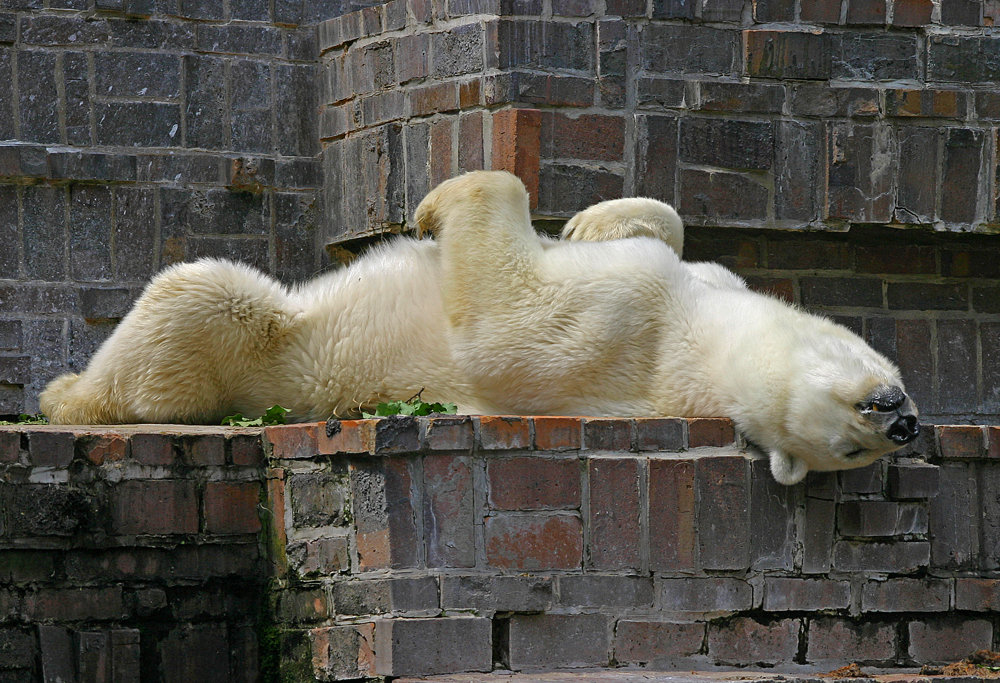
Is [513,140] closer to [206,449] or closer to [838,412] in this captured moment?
[206,449]

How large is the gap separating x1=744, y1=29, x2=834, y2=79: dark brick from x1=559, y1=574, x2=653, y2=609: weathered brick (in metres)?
3.03

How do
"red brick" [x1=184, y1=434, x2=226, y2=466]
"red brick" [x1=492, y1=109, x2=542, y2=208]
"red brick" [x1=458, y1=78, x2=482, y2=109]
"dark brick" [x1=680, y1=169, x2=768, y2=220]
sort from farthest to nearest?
1. "dark brick" [x1=680, y1=169, x2=768, y2=220]
2. "red brick" [x1=458, y1=78, x2=482, y2=109]
3. "red brick" [x1=492, y1=109, x2=542, y2=208]
4. "red brick" [x1=184, y1=434, x2=226, y2=466]

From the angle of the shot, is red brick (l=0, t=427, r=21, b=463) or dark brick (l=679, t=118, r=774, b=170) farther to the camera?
dark brick (l=679, t=118, r=774, b=170)

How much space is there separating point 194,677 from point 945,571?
2614 millimetres

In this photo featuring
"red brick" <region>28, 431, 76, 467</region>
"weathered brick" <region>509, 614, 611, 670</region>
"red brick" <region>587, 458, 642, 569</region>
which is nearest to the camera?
"weathered brick" <region>509, 614, 611, 670</region>

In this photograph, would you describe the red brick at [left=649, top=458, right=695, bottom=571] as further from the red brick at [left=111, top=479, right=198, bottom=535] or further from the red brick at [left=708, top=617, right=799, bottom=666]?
the red brick at [left=111, top=479, right=198, bottom=535]

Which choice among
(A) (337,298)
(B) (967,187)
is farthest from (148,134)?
(B) (967,187)

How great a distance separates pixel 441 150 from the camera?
20.5 ft

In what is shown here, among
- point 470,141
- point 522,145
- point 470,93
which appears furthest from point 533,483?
point 470,93

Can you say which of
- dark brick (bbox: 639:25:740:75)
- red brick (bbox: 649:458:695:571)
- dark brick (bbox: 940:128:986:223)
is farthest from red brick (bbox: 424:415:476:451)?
dark brick (bbox: 940:128:986:223)

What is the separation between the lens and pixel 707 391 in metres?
4.38

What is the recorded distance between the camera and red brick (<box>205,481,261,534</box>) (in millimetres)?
4648

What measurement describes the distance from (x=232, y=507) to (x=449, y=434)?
3.58 feet

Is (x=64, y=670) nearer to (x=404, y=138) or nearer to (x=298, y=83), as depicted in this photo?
(x=404, y=138)
